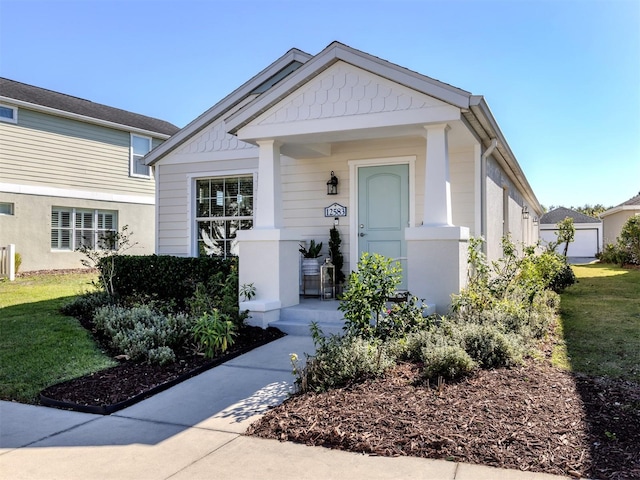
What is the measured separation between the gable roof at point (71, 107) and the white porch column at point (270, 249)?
11.4 m

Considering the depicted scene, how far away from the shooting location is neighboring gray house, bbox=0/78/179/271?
49.2 ft

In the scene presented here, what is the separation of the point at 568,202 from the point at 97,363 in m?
74.6

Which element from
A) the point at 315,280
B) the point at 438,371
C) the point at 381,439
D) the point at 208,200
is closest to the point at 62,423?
the point at 381,439

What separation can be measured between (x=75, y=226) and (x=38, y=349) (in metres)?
11.9

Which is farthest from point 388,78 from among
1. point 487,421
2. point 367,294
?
point 487,421

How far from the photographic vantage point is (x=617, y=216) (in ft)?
76.3

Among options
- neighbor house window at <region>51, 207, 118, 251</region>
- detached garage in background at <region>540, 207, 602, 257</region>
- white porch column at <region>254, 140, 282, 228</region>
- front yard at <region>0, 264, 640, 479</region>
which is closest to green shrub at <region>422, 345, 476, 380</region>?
front yard at <region>0, 264, 640, 479</region>

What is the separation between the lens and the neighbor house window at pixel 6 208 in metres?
14.8

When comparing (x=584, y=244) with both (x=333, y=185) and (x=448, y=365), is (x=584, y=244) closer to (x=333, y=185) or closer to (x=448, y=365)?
(x=333, y=185)

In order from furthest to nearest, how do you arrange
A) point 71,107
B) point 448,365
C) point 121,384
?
point 71,107
point 121,384
point 448,365

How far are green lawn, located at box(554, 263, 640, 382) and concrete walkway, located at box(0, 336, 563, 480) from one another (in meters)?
2.78

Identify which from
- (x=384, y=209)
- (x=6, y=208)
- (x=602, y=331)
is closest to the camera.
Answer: (x=602, y=331)

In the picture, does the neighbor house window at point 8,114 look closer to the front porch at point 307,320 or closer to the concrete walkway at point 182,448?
the front porch at point 307,320

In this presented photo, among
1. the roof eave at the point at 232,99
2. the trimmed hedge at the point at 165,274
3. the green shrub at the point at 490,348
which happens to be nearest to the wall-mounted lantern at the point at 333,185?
the trimmed hedge at the point at 165,274
